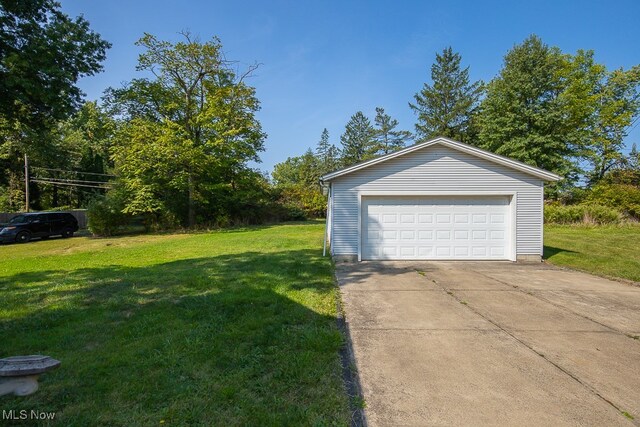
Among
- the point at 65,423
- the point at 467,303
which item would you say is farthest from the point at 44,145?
the point at 467,303

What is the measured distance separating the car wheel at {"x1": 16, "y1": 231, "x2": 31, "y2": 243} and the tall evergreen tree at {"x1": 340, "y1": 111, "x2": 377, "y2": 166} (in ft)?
118

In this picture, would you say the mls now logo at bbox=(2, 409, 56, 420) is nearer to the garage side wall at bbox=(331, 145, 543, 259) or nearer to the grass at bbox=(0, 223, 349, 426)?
the grass at bbox=(0, 223, 349, 426)

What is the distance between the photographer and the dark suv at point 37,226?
15.6m

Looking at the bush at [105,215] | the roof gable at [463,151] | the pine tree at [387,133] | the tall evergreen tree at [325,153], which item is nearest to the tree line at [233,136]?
the bush at [105,215]

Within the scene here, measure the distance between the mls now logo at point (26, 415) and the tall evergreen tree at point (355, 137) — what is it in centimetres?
4488

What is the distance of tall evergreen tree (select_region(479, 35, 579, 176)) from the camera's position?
24.0m

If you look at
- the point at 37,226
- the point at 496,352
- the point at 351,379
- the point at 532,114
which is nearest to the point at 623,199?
the point at 532,114

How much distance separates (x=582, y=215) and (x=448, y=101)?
1888 cm

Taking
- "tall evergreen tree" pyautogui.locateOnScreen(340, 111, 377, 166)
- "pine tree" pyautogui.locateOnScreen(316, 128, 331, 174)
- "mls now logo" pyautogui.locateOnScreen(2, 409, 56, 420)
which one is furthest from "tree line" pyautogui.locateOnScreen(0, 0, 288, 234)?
"pine tree" pyautogui.locateOnScreen(316, 128, 331, 174)

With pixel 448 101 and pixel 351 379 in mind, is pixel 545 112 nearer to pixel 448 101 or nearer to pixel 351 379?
pixel 448 101

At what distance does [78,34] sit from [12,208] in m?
30.4

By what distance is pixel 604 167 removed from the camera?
2747 centimetres

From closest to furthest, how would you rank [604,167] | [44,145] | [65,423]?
[65,423] < [44,145] < [604,167]

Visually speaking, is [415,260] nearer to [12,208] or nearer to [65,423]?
[65,423]
